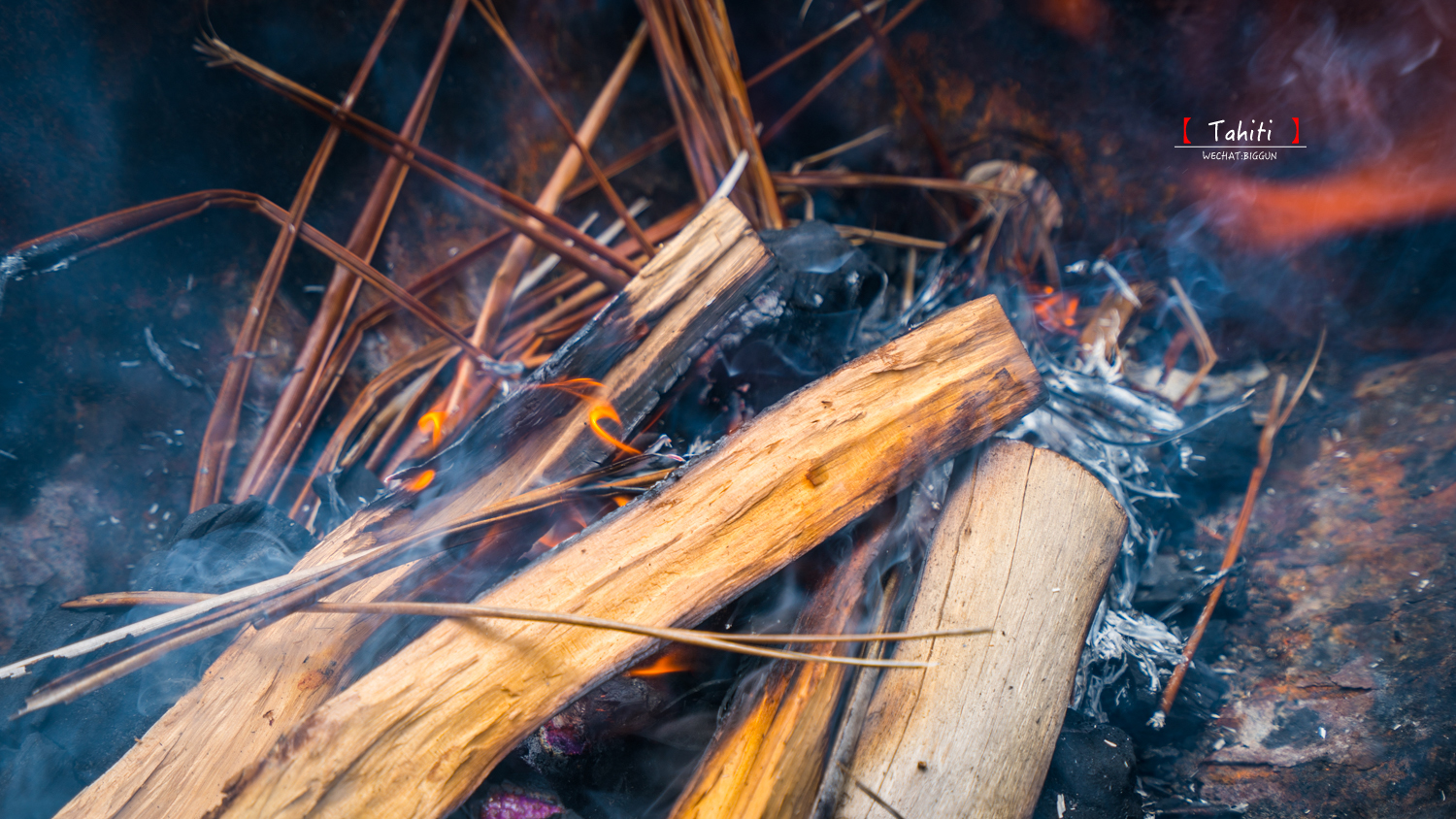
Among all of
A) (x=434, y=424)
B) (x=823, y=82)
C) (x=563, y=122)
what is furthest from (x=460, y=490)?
(x=823, y=82)

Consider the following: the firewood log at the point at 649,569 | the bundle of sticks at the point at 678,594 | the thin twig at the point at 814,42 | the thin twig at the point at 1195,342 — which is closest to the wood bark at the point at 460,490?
the bundle of sticks at the point at 678,594

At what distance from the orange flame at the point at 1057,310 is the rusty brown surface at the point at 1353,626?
821 millimetres

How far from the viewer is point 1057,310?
7.49ft

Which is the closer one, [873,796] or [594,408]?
[873,796]

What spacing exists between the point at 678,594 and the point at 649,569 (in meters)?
0.08

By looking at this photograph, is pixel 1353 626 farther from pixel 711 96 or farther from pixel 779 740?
pixel 711 96

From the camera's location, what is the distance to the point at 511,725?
1.03m

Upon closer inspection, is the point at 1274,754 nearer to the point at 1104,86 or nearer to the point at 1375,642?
the point at 1375,642

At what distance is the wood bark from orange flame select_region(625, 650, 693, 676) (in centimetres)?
45

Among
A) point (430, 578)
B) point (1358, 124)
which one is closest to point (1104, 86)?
point (1358, 124)

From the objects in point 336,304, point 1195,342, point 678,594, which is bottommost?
point 1195,342

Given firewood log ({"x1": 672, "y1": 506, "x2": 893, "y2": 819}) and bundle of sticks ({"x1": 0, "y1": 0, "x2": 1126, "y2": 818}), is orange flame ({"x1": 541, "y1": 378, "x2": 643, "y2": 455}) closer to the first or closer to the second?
bundle of sticks ({"x1": 0, "y1": 0, "x2": 1126, "y2": 818})

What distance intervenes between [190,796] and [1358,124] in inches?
141

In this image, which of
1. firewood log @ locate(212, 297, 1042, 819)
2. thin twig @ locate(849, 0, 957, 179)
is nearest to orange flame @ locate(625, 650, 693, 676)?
firewood log @ locate(212, 297, 1042, 819)
